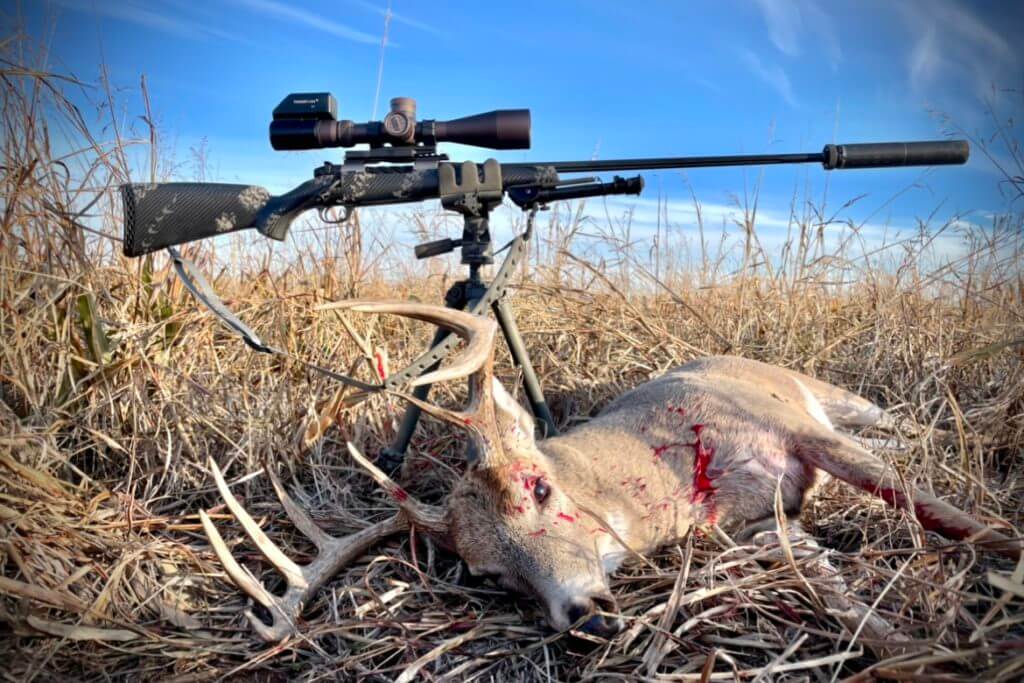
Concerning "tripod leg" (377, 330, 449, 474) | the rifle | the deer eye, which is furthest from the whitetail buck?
the rifle

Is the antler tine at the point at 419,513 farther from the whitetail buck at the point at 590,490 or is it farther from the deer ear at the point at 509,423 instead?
the deer ear at the point at 509,423

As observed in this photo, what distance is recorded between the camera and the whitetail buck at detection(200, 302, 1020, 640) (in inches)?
86.6

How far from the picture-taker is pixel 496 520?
2318 mm

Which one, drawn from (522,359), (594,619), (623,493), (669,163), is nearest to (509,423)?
(623,493)

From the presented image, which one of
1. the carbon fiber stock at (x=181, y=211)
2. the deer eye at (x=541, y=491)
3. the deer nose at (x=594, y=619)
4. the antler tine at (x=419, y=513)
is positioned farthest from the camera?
the carbon fiber stock at (x=181, y=211)

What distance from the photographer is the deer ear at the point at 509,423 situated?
239 centimetres

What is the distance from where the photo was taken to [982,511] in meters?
2.46

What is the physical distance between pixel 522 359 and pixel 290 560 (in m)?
1.34

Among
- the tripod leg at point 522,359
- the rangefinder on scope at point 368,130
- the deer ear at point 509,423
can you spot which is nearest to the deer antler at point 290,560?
the deer ear at point 509,423

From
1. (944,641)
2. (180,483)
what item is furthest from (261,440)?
(944,641)

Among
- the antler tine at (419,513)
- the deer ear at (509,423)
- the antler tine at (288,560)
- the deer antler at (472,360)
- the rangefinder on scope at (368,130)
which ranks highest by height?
the rangefinder on scope at (368,130)

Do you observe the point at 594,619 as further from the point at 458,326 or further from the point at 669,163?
the point at 669,163

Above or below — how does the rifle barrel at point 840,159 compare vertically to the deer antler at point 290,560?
above

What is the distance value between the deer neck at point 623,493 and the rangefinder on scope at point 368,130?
54.5 inches
